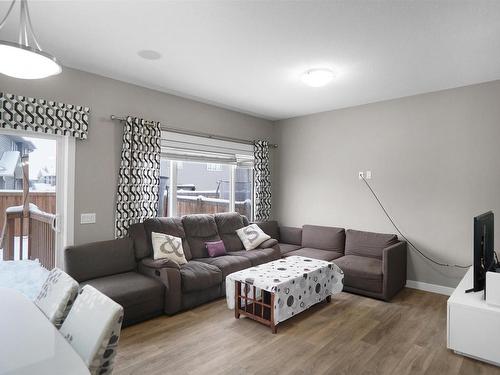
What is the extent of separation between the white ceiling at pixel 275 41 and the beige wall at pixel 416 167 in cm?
37

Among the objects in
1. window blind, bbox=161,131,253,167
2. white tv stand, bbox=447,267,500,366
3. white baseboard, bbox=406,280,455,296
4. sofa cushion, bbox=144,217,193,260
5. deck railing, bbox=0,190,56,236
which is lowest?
white baseboard, bbox=406,280,455,296

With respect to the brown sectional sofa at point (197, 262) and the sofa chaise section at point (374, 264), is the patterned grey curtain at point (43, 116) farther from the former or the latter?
the sofa chaise section at point (374, 264)

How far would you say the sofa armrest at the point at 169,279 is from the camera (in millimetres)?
3101

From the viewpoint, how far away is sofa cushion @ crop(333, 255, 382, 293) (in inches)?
143

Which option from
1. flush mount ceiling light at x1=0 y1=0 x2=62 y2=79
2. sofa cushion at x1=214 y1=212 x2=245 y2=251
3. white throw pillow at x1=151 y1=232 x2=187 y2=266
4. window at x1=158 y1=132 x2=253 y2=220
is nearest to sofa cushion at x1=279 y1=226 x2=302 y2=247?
window at x1=158 y1=132 x2=253 y2=220

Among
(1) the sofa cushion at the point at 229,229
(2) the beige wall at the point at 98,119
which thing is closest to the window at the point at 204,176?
(1) the sofa cushion at the point at 229,229

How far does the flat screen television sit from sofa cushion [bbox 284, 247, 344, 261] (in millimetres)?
1849

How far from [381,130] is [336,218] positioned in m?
1.54

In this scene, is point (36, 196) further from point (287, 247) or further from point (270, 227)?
point (287, 247)

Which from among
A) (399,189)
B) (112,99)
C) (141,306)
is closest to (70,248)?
(141,306)

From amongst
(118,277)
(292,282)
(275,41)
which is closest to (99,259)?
(118,277)

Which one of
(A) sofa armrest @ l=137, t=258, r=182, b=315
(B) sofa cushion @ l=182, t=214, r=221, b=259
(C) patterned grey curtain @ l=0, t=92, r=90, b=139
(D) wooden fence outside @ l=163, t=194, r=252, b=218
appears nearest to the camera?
(C) patterned grey curtain @ l=0, t=92, r=90, b=139

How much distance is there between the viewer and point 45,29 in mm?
2445

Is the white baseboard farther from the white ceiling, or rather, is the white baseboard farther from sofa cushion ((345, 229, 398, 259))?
the white ceiling
